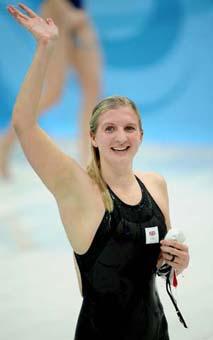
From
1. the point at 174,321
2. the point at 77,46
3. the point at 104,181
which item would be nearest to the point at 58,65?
the point at 77,46

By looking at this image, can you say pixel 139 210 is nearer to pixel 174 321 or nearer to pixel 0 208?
pixel 174 321

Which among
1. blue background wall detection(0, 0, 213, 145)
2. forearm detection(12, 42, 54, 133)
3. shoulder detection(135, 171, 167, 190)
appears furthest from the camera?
blue background wall detection(0, 0, 213, 145)

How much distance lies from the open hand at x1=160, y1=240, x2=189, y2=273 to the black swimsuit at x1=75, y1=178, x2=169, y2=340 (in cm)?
4

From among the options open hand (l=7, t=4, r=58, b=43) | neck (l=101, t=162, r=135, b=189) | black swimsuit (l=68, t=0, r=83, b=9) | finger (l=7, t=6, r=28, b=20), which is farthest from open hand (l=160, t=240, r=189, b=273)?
black swimsuit (l=68, t=0, r=83, b=9)

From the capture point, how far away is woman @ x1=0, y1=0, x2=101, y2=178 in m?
6.62

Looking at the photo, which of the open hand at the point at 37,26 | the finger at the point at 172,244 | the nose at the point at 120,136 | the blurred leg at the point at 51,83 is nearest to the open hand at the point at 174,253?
the finger at the point at 172,244

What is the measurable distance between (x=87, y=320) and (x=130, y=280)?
0.69 ft

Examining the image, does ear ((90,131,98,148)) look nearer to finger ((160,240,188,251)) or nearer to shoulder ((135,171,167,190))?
shoulder ((135,171,167,190))

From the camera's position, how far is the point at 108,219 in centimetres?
210

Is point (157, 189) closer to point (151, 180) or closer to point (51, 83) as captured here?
point (151, 180)

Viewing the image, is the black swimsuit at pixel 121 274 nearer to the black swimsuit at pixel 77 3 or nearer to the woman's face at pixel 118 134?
the woman's face at pixel 118 134

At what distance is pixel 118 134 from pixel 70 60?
4.73 m

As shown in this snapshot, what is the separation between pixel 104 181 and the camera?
2.21m

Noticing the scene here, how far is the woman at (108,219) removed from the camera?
2.07m
